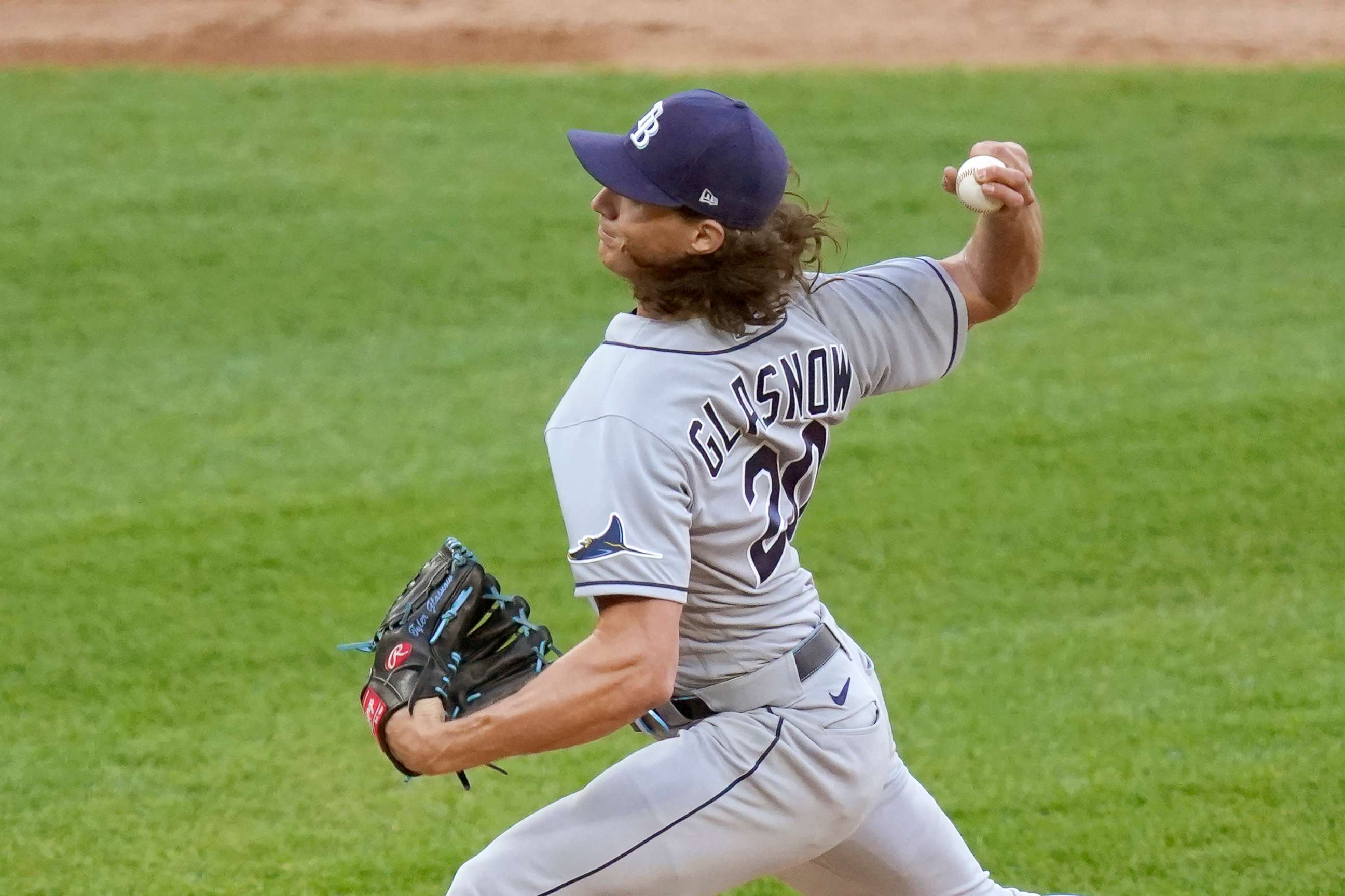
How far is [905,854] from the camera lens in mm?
2828

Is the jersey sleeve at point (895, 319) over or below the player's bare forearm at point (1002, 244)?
below

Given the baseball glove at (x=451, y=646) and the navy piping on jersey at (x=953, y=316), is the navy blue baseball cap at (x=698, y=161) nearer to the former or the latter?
the navy piping on jersey at (x=953, y=316)

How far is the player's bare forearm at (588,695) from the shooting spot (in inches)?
92.9

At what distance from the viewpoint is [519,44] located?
13570mm

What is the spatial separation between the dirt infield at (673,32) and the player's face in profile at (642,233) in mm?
10603

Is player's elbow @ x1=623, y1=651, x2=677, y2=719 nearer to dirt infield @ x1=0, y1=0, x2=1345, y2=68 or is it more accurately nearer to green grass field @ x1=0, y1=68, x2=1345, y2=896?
green grass field @ x1=0, y1=68, x2=1345, y2=896

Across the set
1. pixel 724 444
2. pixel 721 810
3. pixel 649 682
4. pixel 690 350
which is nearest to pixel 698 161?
pixel 690 350

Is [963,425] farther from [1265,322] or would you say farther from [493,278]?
[493,278]

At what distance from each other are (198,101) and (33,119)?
1.14 meters

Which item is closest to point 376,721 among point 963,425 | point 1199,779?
point 1199,779

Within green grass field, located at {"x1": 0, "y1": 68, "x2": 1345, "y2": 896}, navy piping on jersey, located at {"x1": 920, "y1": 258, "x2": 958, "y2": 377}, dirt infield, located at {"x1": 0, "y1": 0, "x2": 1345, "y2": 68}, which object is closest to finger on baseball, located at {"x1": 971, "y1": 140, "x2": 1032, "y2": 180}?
navy piping on jersey, located at {"x1": 920, "y1": 258, "x2": 958, "y2": 377}

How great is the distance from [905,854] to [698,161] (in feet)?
4.04

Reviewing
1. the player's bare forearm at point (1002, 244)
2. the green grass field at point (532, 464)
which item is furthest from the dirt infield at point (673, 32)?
the player's bare forearm at point (1002, 244)

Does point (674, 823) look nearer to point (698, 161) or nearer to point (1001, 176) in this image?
point (698, 161)
